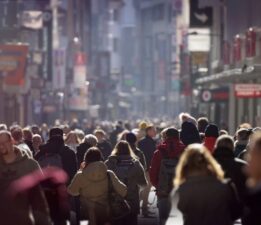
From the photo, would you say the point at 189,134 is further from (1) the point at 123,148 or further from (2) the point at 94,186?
(2) the point at 94,186

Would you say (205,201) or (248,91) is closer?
(205,201)

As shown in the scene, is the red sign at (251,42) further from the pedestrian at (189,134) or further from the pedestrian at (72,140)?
the pedestrian at (189,134)

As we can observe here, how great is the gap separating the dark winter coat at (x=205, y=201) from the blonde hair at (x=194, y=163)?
6 cm

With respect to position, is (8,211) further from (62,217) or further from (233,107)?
(233,107)

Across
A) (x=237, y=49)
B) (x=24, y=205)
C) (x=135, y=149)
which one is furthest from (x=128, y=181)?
(x=237, y=49)

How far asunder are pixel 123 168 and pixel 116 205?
2008 millimetres

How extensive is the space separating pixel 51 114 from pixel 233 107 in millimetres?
43268

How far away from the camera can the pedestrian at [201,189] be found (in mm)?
11750

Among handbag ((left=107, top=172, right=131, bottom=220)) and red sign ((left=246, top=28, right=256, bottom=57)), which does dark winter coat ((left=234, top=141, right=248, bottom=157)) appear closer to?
handbag ((left=107, top=172, right=131, bottom=220))

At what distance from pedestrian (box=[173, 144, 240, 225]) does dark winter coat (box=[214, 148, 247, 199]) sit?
2.51m

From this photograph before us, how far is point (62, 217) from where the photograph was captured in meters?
12.9

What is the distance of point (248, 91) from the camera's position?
4466 centimetres

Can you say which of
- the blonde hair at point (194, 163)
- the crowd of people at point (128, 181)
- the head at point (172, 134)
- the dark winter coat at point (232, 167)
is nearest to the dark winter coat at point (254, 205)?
the crowd of people at point (128, 181)

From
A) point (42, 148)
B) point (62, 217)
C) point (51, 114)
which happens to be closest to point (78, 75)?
point (51, 114)
